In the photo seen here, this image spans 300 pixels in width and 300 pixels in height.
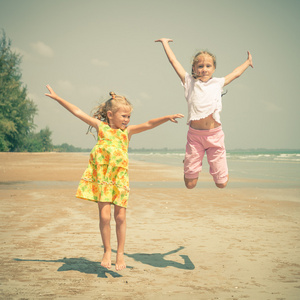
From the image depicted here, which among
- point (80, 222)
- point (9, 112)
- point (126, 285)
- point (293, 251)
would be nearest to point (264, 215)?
point (293, 251)

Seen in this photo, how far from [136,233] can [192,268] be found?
2099mm

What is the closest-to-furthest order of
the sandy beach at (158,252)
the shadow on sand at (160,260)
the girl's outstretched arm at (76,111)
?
1. the sandy beach at (158,252)
2. the girl's outstretched arm at (76,111)
3. the shadow on sand at (160,260)

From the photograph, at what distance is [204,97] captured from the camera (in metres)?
5.35

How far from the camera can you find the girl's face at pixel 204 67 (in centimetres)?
527

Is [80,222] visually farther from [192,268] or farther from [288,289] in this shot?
[288,289]

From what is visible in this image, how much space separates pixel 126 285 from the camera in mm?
4137

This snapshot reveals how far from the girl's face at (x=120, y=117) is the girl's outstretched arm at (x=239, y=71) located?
165 centimetres

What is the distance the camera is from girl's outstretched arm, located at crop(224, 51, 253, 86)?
18.1 feet

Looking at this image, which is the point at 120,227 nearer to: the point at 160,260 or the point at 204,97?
the point at 160,260

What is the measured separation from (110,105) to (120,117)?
209mm

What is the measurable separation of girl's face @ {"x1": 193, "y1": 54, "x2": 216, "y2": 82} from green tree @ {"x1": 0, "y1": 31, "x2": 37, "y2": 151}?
39.4 metres


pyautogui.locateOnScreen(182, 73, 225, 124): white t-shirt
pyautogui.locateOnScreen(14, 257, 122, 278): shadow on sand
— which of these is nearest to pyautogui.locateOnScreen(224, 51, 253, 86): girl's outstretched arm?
pyautogui.locateOnScreen(182, 73, 225, 124): white t-shirt

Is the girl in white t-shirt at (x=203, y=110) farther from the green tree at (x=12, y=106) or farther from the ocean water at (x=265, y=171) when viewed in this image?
the green tree at (x=12, y=106)

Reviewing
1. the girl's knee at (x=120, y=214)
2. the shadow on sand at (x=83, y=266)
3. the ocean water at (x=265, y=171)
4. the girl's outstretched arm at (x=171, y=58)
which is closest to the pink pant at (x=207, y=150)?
the girl's outstretched arm at (x=171, y=58)
